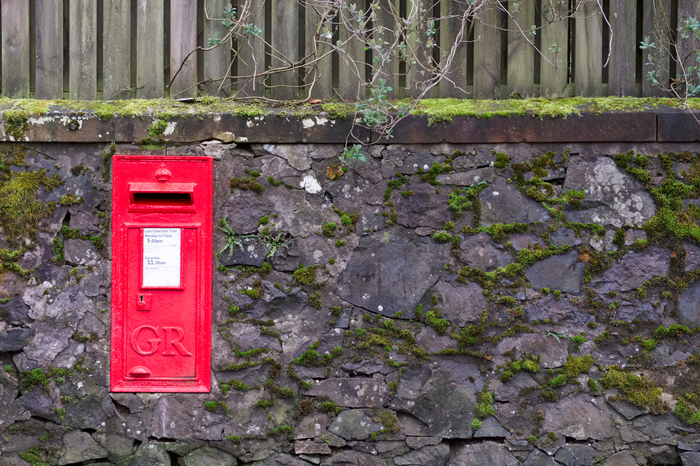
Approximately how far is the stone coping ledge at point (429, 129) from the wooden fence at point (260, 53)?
28 centimetres

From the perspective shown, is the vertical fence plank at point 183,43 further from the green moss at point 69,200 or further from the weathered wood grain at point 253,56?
the green moss at point 69,200

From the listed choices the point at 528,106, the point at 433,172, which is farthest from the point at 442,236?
the point at 528,106

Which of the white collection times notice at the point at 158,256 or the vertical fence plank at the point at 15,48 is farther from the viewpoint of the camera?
the vertical fence plank at the point at 15,48

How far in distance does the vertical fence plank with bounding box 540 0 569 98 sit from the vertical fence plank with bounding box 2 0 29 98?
10.4 ft

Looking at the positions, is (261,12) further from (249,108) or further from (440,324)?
(440,324)

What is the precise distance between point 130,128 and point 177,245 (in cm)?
73

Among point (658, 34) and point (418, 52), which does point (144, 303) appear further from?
point (658, 34)

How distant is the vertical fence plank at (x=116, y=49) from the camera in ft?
10.8

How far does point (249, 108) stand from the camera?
3.14m

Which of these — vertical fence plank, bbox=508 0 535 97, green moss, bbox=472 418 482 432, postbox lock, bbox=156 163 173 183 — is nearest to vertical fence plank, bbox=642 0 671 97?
vertical fence plank, bbox=508 0 535 97

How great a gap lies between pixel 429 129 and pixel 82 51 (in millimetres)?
2173

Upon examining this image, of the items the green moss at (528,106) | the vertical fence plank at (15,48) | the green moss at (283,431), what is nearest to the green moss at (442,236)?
the green moss at (528,106)

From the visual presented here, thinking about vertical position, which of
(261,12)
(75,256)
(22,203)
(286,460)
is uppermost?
(261,12)

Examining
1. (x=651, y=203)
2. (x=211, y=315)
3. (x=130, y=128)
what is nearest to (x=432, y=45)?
(x=651, y=203)
